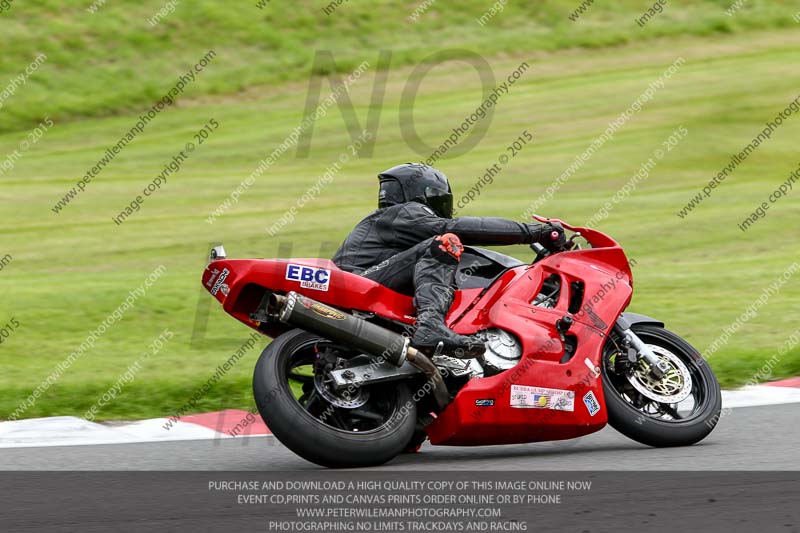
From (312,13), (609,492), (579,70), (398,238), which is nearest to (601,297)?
(398,238)

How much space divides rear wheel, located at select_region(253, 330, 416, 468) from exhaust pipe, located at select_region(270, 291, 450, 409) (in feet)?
0.61

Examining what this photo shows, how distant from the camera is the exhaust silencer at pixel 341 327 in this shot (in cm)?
620

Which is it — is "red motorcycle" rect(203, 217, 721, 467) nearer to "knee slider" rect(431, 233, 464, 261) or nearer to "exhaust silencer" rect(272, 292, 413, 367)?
"exhaust silencer" rect(272, 292, 413, 367)

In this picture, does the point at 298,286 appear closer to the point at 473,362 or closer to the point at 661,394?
the point at 473,362

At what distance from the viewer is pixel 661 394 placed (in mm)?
7117

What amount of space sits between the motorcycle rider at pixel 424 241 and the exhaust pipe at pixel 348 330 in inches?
5.5

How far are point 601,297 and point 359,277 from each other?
4.92 feet

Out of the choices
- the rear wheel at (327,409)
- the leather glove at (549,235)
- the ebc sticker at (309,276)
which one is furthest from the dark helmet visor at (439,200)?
the rear wheel at (327,409)

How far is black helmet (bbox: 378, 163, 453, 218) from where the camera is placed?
7.08 m

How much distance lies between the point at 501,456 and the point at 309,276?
1532 millimetres

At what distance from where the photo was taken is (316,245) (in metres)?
17.0

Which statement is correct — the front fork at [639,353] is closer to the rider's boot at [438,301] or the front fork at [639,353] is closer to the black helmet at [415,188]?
the rider's boot at [438,301]
